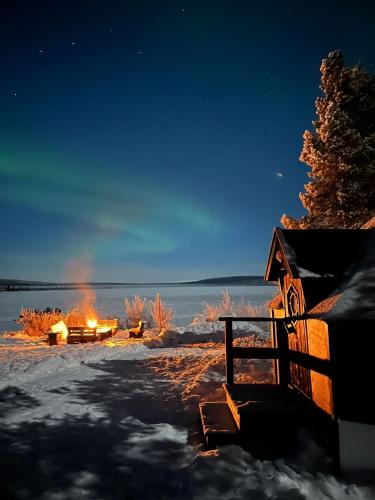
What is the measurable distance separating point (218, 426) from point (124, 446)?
170 cm

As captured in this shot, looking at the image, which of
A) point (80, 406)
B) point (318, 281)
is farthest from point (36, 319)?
point (318, 281)

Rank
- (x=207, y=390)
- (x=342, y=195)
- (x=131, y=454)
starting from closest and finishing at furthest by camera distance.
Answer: (x=131, y=454)
(x=207, y=390)
(x=342, y=195)

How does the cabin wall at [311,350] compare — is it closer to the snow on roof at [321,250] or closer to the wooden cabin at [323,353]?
the wooden cabin at [323,353]

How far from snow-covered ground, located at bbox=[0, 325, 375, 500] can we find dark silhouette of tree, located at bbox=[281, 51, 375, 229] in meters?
7.33

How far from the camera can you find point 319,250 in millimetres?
6273

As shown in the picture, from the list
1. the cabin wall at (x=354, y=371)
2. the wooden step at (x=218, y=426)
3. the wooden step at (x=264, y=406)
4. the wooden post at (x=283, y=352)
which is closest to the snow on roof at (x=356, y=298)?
the cabin wall at (x=354, y=371)

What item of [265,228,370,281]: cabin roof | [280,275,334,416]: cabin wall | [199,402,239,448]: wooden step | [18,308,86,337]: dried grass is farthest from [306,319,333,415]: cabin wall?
[18,308,86,337]: dried grass

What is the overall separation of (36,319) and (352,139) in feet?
66.1

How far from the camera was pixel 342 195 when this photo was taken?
1248cm

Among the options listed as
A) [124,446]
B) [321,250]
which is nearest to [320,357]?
[321,250]

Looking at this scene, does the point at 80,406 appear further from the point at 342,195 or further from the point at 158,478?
the point at 342,195

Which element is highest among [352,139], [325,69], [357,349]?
[325,69]

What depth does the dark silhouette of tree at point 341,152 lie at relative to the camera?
40.5 feet

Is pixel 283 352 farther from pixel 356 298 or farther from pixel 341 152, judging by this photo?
pixel 341 152
